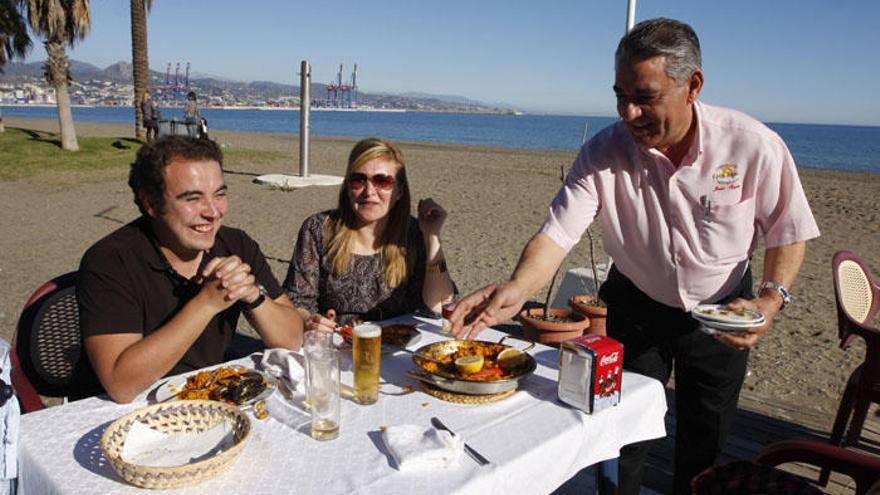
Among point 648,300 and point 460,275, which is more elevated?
point 648,300

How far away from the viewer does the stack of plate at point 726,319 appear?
2.08 metres

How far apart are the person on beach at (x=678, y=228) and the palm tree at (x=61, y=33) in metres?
20.8

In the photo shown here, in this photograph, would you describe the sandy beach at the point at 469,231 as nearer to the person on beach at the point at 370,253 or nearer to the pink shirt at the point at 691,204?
the pink shirt at the point at 691,204

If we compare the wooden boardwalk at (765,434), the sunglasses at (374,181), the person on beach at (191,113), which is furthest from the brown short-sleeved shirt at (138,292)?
the person on beach at (191,113)

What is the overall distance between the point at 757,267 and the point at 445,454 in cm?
789

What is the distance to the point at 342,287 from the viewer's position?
126 inches

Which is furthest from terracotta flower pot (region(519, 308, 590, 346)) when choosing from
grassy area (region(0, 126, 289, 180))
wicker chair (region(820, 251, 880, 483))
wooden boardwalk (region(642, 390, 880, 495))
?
grassy area (region(0, 126, 289, 180))

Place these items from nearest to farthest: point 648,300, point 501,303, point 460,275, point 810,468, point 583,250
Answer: point 501,303 → point 648,300 → point 810,468 → point 460,275 → point 583,250

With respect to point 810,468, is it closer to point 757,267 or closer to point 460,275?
point 460,275

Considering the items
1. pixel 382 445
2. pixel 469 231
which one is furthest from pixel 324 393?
pixel 469 231

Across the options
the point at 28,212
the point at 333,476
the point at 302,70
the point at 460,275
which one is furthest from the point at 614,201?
the point at 302,70

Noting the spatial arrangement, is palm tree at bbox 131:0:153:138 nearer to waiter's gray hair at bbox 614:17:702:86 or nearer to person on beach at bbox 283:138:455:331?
person on beach at bbox 283:138:455:331

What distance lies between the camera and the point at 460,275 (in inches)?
297

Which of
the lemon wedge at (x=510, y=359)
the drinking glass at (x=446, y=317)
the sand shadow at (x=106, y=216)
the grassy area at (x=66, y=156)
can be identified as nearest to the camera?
the lemon wedge at (x=510, y=359)
